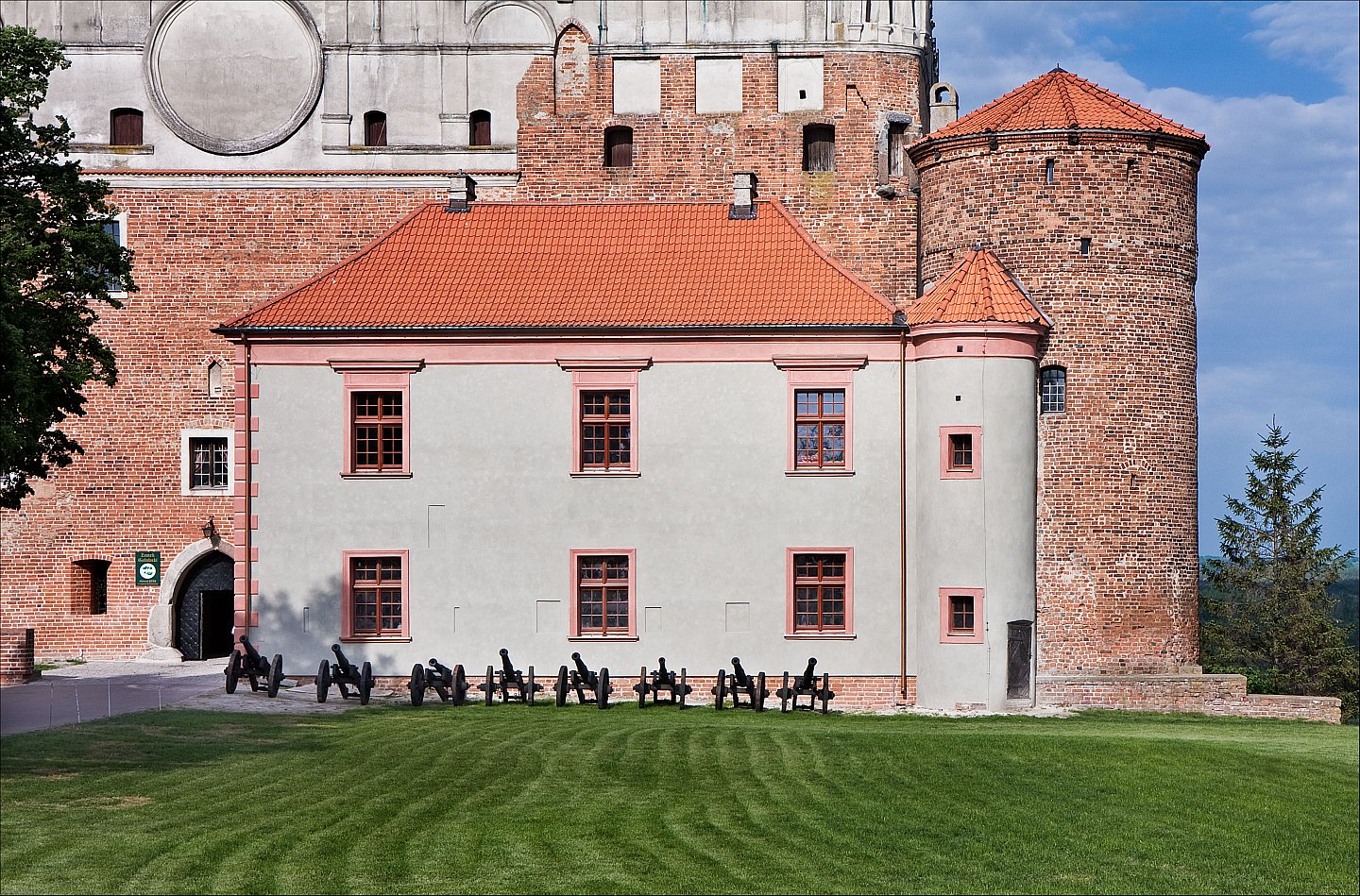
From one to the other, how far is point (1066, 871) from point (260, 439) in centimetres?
1869

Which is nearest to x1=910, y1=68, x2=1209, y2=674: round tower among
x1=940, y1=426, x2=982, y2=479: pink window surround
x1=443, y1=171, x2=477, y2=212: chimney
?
x1=940, y1=426, x2=982, y2=479: pink window surround

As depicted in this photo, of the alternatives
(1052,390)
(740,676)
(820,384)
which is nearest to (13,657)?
(740,676)

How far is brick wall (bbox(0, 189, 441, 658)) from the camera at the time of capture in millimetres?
34531

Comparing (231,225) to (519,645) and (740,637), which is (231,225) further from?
(740,637)

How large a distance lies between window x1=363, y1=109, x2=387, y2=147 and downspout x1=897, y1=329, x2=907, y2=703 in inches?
516

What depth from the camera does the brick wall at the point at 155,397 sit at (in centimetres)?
3453

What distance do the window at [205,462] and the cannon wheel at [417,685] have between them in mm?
10553

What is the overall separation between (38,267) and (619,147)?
1603 centimetres

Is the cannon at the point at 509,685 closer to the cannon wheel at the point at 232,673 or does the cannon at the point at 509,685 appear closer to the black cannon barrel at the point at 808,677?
the cannon wheel at the point at 232,673

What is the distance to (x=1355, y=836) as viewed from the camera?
15.1 m

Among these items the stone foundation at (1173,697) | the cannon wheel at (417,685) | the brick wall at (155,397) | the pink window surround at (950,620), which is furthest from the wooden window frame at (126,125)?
the stone foundation at (1173,697)

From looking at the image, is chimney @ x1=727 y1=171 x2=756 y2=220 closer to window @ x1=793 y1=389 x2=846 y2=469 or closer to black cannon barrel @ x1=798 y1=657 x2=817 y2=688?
window @ x1=793 y1=389 x2=846 y2=469

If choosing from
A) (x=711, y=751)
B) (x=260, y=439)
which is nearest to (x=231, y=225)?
(x=260, y=439)

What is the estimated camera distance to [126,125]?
35.5 m
